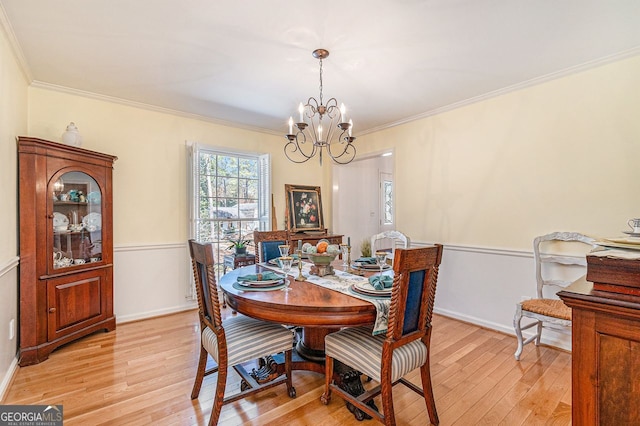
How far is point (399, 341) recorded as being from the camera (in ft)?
5.39

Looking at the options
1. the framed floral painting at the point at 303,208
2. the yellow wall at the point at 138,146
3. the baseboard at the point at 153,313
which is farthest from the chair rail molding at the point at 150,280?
the framed floral painting at the point at 303,208

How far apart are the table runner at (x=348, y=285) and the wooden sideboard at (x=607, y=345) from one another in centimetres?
92

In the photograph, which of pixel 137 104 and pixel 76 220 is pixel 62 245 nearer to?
pixel 76 220

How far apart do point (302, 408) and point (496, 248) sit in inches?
97.6

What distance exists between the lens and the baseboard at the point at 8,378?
2.05m

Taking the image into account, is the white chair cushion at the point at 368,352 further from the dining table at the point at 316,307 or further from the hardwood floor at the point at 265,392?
the hardwood floor at the point at 265,392

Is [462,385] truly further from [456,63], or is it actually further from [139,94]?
[139,94]

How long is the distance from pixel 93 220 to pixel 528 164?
13.9 ft

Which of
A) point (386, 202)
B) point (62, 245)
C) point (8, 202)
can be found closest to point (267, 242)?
point (62, 245)

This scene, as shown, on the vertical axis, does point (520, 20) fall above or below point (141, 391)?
above

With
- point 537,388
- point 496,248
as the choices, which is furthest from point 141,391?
point 496,248

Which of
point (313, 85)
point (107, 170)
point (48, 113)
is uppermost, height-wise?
point (313, 85)

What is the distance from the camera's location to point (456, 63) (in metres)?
2.59

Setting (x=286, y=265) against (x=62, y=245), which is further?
(x=62, y=245)
